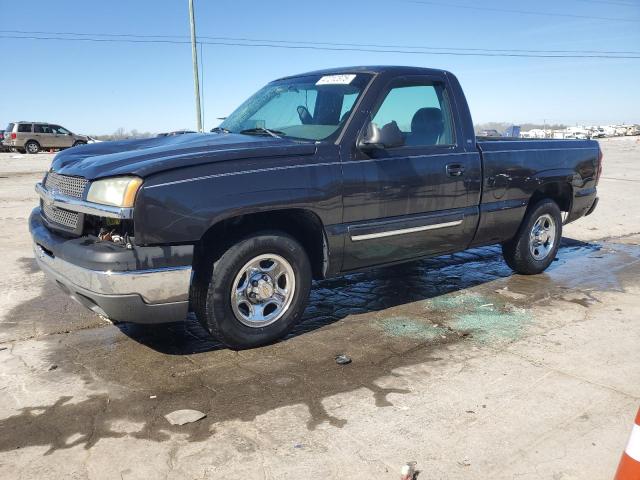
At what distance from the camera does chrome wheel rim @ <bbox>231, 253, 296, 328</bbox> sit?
3738mm

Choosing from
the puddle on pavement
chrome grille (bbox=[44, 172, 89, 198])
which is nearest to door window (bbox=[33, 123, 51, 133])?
the puddle on pavement

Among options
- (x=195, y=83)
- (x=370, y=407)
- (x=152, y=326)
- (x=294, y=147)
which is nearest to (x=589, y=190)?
(x=294, y=147)

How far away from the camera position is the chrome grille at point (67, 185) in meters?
3.53

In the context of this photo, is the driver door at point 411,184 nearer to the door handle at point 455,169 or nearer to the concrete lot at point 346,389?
the door handle at point 455,169

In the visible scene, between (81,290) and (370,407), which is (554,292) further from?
(81,290)

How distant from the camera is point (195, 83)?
19719 mm

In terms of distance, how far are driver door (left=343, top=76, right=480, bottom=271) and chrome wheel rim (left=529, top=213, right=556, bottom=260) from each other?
49.7 inches

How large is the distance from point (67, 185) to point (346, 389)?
2278mm

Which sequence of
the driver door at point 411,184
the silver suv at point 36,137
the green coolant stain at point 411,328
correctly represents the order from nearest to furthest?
the driver door at point 411,184
the green coolant stain at point 411,328
the silver suv at point 36,137

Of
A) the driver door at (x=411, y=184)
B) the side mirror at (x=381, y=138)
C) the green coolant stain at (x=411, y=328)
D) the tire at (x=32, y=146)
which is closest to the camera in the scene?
the side mirror at (x=381, y=138)

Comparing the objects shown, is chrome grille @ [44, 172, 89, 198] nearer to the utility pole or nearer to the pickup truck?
the pickup truck

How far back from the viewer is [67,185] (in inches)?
145

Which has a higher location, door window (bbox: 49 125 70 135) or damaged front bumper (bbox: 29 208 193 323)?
door window (bbox: 49 125 70 135)

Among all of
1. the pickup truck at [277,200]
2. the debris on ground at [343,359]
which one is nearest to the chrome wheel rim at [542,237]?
the pickup truck at [277,200]
